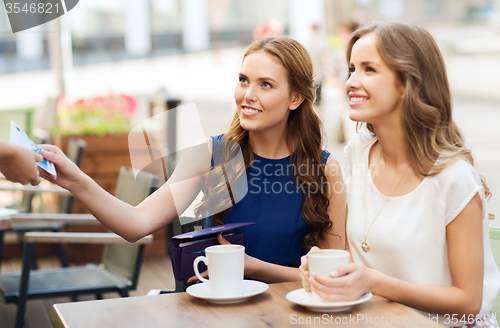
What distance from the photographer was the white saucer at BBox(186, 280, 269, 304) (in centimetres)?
121

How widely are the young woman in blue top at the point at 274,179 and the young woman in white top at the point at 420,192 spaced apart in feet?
0.66

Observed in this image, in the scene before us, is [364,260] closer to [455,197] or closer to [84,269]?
[455,197]

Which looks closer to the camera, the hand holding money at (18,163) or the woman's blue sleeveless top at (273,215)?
the hand holding money at (18,163)

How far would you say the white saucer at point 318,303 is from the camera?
1.14 metres

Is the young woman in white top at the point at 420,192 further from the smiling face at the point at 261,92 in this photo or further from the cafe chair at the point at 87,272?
the cafe chair at the point at 87,272

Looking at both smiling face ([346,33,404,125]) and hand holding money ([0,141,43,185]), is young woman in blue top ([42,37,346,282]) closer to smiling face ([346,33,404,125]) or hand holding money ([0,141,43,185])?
smiling face ([346,33,404,125])

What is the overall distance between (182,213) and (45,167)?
58 centimetres

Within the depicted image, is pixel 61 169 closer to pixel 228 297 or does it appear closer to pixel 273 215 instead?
pixel 228 297

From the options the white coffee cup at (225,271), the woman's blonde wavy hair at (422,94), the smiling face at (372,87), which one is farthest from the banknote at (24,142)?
the woman's blonde wavy hair at (422,94)

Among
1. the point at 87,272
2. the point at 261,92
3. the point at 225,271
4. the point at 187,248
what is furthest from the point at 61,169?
the point at 87,272

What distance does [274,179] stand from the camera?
5.93ft

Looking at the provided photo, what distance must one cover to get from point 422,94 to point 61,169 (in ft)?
3.17

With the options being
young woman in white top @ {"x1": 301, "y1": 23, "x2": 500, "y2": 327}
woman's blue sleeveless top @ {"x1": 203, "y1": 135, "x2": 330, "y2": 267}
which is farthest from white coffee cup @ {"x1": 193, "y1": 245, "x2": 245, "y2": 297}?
woman's blue sleeveless top @ {"x1": 203, "y1": 135, "x2": 330, "y2": 267}

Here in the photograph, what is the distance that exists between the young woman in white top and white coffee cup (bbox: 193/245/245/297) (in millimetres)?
392
